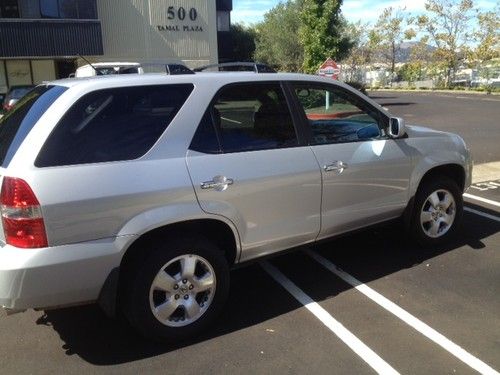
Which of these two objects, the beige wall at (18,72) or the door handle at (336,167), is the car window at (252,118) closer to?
the door handle at (336,167)

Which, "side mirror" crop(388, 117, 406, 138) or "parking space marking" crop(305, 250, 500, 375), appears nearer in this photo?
"parking space marking" crop(305, 250, 500, 375)

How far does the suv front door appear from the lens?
419 centimetres

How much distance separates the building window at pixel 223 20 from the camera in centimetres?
4141

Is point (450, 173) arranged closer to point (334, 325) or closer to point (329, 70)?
point (334, 325)

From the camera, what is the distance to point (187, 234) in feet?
11.7

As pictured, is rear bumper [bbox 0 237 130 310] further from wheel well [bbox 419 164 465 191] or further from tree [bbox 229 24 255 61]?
tree [bbox 229 24 255 61]

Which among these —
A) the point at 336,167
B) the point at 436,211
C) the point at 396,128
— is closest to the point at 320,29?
the point at 436,211

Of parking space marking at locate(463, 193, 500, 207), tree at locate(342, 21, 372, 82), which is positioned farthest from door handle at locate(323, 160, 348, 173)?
tree at locate(342, 21, 372, 82)

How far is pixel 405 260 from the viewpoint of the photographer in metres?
4.97

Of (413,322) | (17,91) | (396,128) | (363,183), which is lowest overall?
(413,322)

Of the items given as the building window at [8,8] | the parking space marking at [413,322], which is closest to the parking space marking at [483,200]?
the parking space marking at [413,322]

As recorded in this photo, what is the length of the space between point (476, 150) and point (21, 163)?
34.0ft

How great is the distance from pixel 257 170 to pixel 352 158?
98 cm

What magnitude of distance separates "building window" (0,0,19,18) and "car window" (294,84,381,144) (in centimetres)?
2578
